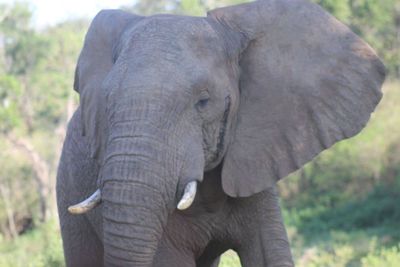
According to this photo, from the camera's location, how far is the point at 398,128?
71.6ft

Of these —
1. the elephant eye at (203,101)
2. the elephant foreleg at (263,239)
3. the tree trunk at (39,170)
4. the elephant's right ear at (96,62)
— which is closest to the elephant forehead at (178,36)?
the elephant eye at (203,101)

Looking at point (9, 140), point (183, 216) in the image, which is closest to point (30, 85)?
point (9, 140)

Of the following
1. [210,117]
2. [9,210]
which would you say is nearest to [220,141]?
[210,117]

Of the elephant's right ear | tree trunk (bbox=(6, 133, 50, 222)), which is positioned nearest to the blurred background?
tree trunk (bbox=(6, 133, 50, 222))

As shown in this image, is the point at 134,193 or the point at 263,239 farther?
the point at 263,239

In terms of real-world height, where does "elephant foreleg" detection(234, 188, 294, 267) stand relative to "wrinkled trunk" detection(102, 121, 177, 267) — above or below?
below

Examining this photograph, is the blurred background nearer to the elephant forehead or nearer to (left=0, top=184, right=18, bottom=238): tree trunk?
(left=0, top=184, right=18, bottom=238): tree trunk

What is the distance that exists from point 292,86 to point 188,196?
78 cm

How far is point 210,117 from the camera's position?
Answer: 3498 mm

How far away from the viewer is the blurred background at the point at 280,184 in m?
19.5

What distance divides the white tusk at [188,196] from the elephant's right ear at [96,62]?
57 cm

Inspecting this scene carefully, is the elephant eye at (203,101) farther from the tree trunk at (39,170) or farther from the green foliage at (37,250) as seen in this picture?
the tree trunk at (39,170)

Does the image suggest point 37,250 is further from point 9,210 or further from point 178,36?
point 178,36

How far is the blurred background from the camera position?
63.9 ft
